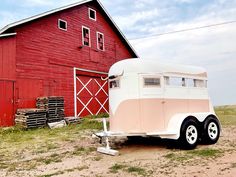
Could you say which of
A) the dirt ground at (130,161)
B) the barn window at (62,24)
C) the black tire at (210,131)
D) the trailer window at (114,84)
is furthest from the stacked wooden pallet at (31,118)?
the black tire at (210,131)

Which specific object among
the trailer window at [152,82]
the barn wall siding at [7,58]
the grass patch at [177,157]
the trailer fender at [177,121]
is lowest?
the grass patch at [177,157]

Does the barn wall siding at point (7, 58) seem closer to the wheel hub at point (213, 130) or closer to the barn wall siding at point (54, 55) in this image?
the barn wall siding at point (54, 55)

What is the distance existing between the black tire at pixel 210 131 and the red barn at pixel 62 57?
33.9 ft

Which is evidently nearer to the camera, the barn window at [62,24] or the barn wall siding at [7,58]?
the barn wall siding at [7,58]

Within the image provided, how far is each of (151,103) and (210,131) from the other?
270 cm

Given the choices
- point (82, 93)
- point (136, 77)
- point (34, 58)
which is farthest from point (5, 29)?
point (136, 77)

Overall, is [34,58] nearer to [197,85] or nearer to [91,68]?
[91,68]

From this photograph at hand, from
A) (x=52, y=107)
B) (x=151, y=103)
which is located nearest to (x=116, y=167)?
(x=151, y=103)

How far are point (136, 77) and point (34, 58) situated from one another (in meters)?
10.1

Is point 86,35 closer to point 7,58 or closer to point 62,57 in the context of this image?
point 62,57

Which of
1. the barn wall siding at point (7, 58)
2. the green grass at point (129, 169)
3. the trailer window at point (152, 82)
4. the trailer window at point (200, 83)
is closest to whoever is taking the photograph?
the green grass at point (129, 169)

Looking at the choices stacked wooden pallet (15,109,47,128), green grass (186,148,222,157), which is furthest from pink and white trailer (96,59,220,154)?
stacked wooden pallet (15,109,47,128)

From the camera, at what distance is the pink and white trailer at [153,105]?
9492 millimetres

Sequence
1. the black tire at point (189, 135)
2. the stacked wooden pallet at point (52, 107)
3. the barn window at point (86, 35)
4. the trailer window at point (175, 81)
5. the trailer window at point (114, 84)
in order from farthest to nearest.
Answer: the barn window at point (86, 35)
the stacked wooden pallet at point (52, 107)
the trailer window at point (175, 81)
the trailer window at point (114, 84)
the black tire at point (189, 135)
